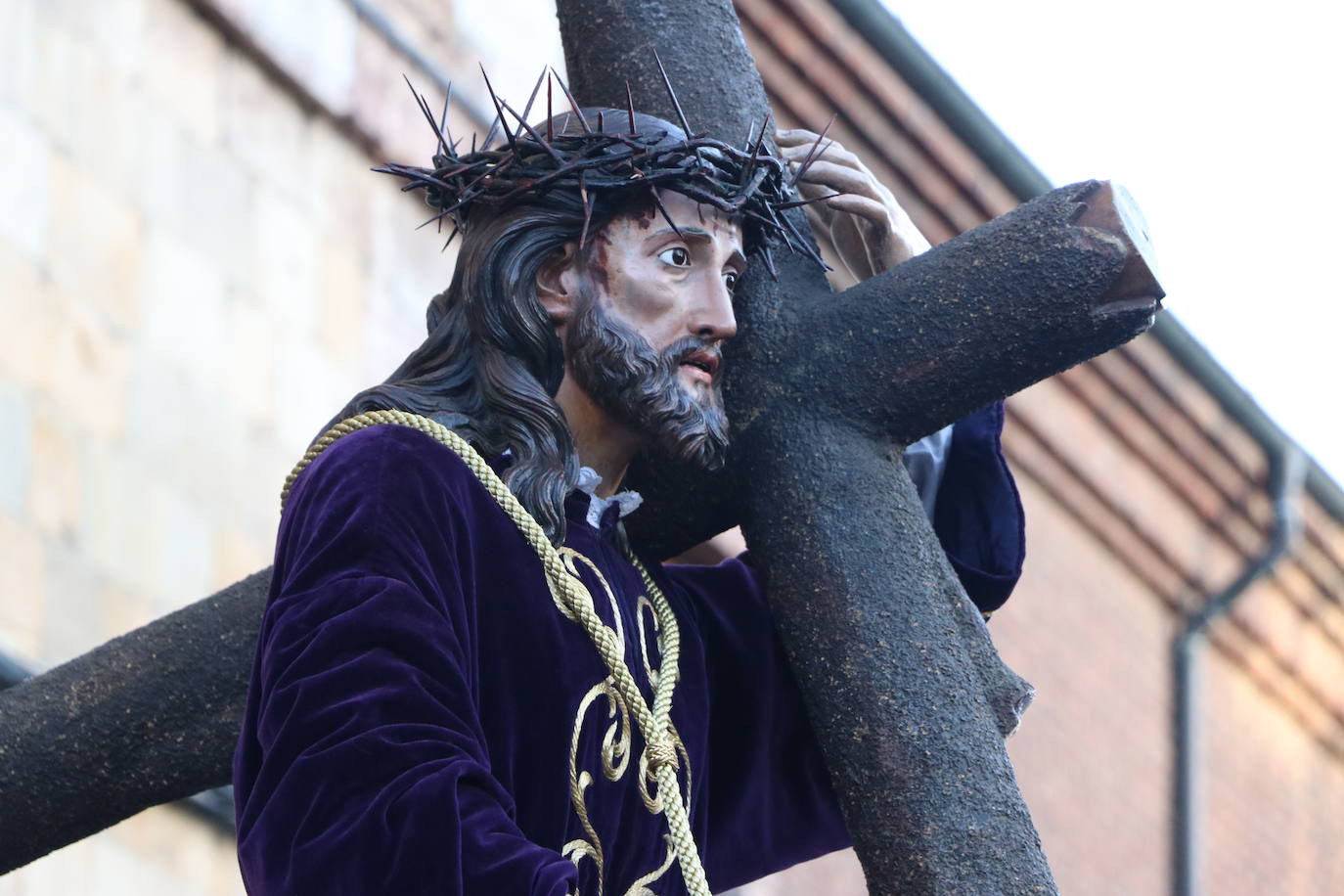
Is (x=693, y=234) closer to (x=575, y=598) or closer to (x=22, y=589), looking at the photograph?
(x=575, y=598)

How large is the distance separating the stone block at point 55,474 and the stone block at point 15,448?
0.02 meters

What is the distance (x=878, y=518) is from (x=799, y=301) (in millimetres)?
341

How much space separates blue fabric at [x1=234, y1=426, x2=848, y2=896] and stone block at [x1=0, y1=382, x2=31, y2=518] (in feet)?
9.04

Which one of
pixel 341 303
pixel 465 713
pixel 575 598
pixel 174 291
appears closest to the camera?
pixel 465 713

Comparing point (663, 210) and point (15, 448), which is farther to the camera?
point (15, 448)

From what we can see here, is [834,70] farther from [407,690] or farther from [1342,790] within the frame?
[407,690]

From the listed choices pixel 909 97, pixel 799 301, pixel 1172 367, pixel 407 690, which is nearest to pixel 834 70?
Answer: pixel 909 97

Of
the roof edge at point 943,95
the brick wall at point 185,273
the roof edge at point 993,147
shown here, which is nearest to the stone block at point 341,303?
the brick wall at point 185,273

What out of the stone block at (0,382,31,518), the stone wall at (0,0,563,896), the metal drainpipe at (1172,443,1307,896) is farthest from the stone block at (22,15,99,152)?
the metal drainpipe at (1172,443,1307,896)

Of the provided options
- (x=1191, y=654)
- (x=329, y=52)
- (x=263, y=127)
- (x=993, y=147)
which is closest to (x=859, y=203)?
(x=263, y=127)

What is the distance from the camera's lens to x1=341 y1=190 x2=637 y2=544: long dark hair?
3459 millimetres

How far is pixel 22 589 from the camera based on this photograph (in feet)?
19.9

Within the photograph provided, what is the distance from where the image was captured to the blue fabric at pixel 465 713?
2.91 metres

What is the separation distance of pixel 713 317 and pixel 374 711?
81cm
